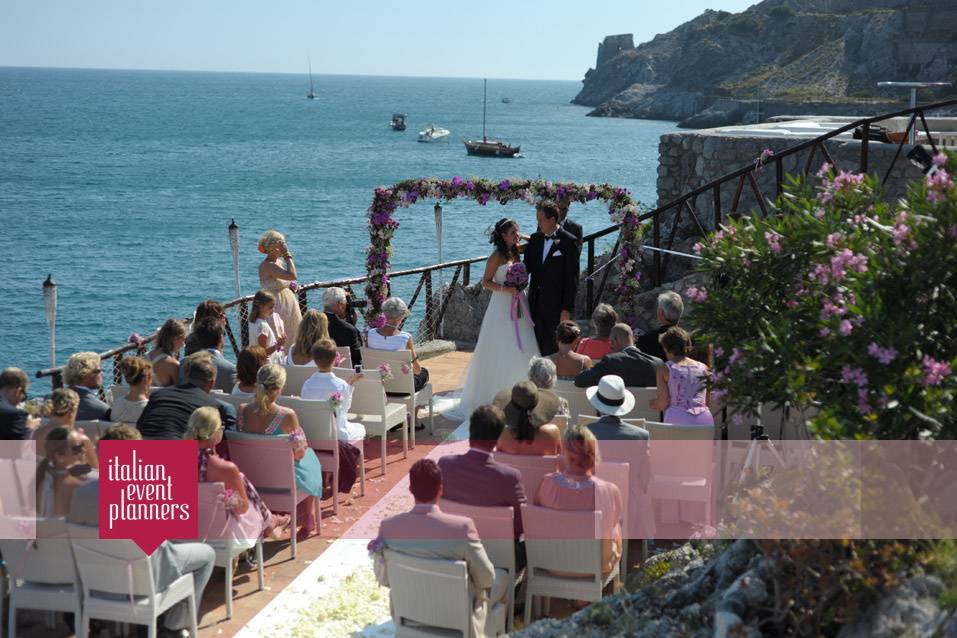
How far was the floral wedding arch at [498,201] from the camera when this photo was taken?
40.8ft

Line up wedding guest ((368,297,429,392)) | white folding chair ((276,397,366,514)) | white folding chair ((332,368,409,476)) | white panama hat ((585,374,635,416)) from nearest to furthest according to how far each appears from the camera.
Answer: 1. white panama hat ((585,374,635,416))
2. white folding chair ((276,397,366,514))
3. white folding chair ((332,368,409,476))
4. wedding guest ((368,297,429,392))

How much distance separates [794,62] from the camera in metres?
117

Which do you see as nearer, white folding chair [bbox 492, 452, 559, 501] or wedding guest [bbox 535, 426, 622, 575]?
wedding guest [bbox 535, 426, 622, 575]

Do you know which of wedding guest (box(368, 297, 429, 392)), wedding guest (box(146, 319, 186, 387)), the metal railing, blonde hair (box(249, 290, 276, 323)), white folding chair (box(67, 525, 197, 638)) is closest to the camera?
white folding chair (box(67, 525, 197, 638))

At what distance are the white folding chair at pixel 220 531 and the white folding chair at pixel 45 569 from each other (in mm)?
769

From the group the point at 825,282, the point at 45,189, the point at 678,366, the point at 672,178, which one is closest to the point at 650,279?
the point at 672,178

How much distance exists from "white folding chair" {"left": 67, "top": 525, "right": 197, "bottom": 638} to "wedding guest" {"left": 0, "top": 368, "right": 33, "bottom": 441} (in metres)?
1.29

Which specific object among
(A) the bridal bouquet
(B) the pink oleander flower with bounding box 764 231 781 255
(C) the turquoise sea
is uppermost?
(B) the pink oleander flower with bounding box 764 231 781 255

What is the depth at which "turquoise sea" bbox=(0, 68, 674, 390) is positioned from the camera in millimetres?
42125

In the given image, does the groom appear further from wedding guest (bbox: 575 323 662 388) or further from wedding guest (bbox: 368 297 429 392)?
wedding guest (bbox: 575 323 662 388)

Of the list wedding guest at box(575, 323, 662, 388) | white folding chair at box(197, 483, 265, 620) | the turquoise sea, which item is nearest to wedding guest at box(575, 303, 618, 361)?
wedding guest at box(575, 323, 662, 388)

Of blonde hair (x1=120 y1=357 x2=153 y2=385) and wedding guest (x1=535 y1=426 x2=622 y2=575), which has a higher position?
blonde hair (x1=120 y1=357 x2=153 y2=385)

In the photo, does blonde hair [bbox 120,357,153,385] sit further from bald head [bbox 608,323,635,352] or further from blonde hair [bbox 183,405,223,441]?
bald head [bbox 608,323,635,352]

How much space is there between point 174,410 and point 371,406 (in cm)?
227
